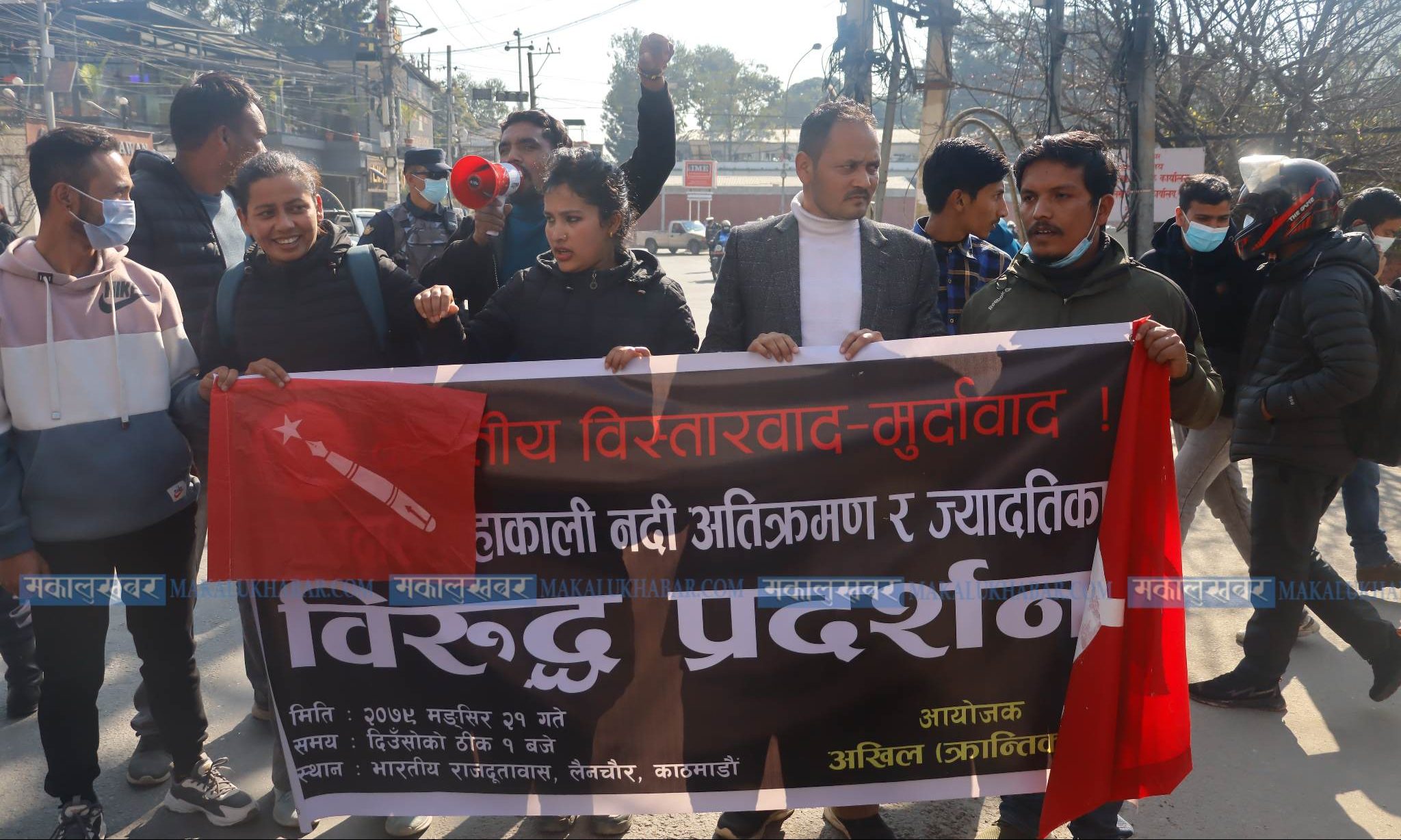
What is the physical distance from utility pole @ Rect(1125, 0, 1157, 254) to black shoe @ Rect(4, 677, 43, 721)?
9.09 metres

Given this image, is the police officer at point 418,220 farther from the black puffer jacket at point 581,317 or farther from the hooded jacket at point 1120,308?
the hooded jacket at point 1120,308

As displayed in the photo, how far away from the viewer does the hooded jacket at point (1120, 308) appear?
2.80 meters

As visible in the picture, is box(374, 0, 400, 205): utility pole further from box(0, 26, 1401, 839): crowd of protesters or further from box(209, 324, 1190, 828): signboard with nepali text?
box(209, 324, 1190, 828): signboard with nepali text

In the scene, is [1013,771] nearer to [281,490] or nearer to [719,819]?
[719,819]

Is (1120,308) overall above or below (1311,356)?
above

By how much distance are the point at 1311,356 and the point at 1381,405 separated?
34cm

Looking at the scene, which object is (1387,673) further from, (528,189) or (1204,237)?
(528,189)

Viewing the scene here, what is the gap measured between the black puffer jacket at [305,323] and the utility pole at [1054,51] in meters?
9.21

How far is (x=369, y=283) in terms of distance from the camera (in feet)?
10.2

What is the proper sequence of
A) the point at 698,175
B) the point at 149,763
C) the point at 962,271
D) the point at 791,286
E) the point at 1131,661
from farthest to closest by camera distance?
1. the point at 698,175
2. the point at 962,271
3. the point at 149,763
4. the point at 791,286
5. the point at 1131,661

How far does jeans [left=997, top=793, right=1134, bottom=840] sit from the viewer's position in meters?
2.85

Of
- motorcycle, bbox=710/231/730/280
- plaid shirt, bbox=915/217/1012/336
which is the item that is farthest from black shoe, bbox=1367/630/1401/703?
motorcycle, bbox=710/231/730/280

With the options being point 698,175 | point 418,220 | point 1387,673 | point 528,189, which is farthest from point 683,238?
point 1387,673

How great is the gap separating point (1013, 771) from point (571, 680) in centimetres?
125
